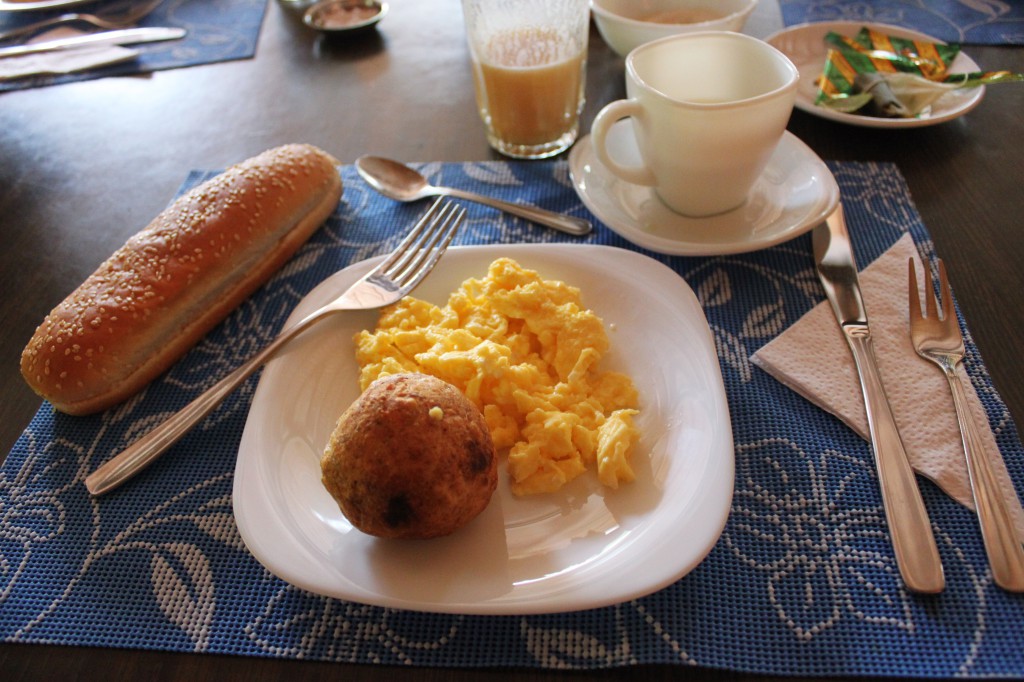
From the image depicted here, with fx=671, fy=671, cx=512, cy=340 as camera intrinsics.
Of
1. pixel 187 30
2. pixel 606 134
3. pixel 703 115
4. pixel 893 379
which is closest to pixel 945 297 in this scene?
pixel 893 379

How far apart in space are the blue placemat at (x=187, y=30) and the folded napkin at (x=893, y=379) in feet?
6.45

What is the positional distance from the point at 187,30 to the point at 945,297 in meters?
2.43

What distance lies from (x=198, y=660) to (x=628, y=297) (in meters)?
0.83

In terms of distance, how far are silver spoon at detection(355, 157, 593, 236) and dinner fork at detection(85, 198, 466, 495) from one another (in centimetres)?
15

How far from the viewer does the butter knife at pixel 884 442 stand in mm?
847

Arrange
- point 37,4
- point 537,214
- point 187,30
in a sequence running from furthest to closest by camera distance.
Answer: point 37,4
point 187,30
point 537,214

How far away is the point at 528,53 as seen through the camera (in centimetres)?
157

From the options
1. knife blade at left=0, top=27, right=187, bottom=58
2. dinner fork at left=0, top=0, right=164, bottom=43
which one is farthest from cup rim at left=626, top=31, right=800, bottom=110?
dinner fork at left=0, top=0, right=164, bottom=43

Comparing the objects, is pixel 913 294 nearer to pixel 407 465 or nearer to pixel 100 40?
pixel 407 465

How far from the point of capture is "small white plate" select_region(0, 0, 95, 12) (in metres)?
2.45

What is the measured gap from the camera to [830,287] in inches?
48.6

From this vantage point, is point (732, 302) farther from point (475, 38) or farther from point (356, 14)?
point (356, 14)

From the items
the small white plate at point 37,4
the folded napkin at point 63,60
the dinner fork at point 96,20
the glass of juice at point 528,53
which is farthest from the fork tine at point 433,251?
the small white plate at point 37,4

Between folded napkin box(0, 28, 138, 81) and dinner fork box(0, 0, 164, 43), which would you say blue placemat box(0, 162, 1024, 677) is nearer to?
folded napkin box(0, 28, 138, 81)
